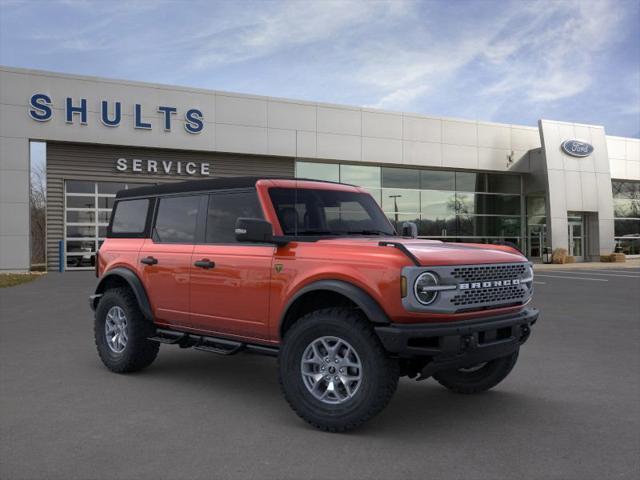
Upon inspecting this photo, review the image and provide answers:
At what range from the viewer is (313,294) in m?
4.63

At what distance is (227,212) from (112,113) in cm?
1959

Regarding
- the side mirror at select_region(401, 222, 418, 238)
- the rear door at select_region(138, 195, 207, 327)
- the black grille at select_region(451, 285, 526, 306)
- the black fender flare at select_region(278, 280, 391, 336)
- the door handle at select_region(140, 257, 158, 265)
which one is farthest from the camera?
the side mirror at select_region(401, 222, 418, 238)

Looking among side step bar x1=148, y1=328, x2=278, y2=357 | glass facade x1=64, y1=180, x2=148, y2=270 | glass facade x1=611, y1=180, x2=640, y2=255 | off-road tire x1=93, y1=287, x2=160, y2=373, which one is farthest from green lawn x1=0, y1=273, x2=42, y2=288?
glass facade x1=611, y1=180, x2=640, y2=255

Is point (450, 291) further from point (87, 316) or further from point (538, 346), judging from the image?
point (87, 316)

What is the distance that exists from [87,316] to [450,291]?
8.21 metres

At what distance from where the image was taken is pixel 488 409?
4902 millimetres

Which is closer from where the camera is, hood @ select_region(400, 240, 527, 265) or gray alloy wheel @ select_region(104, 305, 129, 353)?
hood @ select_region(400, 240, 527, 265)

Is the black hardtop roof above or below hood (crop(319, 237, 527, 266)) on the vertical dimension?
above

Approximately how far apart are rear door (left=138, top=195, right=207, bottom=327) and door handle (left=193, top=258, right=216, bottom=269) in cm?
19

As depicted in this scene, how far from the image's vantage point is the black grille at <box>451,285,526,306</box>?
14.0 feet

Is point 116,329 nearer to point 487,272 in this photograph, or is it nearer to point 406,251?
point 406,251

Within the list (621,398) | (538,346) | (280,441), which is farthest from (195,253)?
(538,346)

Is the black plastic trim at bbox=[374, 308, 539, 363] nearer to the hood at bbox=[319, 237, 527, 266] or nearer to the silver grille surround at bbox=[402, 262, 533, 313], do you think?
the silver grille surround at bbox=[402, 262, 533, 313]

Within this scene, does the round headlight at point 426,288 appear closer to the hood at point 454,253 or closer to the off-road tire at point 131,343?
the hood at point 454,253
